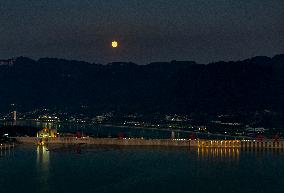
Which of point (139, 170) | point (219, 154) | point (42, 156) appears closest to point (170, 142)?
point (219, 154)

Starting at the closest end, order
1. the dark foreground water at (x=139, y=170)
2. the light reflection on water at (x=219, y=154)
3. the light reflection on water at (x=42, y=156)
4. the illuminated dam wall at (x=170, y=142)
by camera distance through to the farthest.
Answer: the dark foreground water at (x=139, y=170) < the light reflection on water at (x=42, y=156) < the light reflection on water at (x=219, y=154) < the illuminated dam wall at (x=170, y=142)

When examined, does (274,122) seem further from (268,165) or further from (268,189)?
(268,189)

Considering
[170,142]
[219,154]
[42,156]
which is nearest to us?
[42,156]

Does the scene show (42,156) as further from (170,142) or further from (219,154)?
(219,154)

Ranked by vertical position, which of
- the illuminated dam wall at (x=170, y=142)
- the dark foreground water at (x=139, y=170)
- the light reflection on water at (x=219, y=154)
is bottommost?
the dark foreground water at (x=139, y=170)

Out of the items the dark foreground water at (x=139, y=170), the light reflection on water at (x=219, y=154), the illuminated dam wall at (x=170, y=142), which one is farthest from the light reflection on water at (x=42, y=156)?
the light reflection on water at (x=219, y=154)

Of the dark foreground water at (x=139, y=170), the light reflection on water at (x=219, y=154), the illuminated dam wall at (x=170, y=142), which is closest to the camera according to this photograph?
the dark foreground water at (x=139, y=170)

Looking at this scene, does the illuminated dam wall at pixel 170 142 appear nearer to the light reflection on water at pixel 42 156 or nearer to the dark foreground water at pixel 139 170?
Result: the dark foreground water at pixel 139 170

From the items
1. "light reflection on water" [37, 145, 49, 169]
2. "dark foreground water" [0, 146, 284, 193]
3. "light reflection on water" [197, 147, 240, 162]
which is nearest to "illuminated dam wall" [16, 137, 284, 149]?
"light reflection on water" [197, 147, 240, 162]

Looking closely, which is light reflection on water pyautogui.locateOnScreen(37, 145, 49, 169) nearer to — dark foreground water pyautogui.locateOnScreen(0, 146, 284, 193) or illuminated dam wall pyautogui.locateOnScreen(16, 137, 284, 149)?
dark foreground water pyautogui.locateOnScreen(0, 146, 284, 193)
